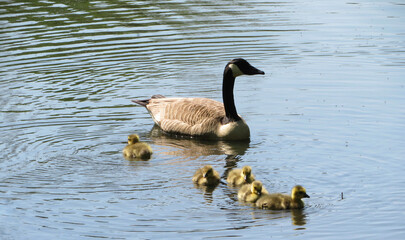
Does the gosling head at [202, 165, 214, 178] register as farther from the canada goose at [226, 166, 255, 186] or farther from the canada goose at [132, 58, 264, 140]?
the canada goose at [132, 58, 264, 140]

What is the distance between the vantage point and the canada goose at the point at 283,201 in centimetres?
1005

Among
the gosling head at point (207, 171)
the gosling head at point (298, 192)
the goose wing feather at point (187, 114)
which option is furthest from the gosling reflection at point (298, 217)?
the goose wing feather at point (187, 114)

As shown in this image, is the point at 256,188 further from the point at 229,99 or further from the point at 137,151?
the point at 229,99

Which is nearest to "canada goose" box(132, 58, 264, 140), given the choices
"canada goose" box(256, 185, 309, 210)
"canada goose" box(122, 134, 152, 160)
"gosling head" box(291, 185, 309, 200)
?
"canada goose" box(122, 134, 152, 160)

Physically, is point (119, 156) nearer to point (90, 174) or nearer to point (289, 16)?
point (90, 174)

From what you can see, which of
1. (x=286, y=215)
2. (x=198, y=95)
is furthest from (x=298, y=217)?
(x=198, y=95)

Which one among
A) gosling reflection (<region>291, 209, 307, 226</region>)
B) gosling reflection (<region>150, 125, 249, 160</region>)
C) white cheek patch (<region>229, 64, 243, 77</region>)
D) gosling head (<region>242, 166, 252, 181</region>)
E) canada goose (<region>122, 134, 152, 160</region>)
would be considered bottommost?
gosling reflection (<region>150, 125, 249, 160</region>)

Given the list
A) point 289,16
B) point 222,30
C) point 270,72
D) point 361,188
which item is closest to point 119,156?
point 361,188

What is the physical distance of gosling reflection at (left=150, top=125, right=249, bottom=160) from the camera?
13.1 meters

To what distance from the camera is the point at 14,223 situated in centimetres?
995

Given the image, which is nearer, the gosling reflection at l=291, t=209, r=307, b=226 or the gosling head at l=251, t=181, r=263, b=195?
the gosling reflection at l=291, t=209, r=307, b=226

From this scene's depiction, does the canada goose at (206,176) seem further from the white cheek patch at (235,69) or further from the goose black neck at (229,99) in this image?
the white cheek patch at (235,69)

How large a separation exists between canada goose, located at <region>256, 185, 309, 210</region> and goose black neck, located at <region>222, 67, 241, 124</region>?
12.5 feet

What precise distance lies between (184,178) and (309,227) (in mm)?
2531
